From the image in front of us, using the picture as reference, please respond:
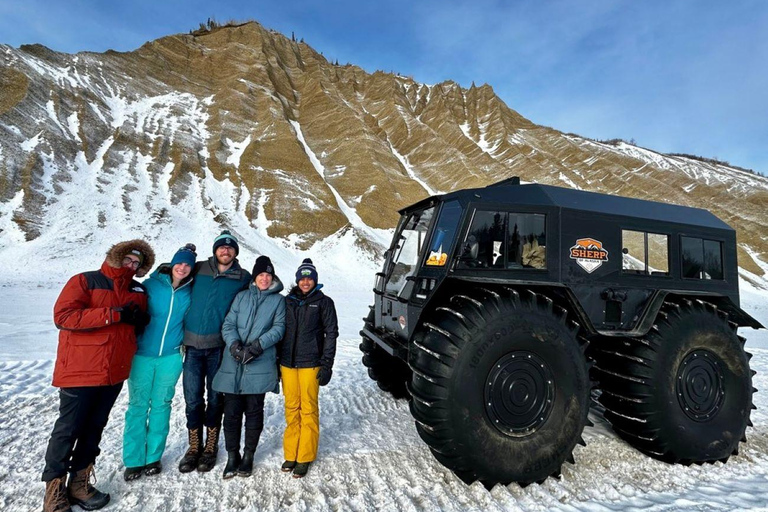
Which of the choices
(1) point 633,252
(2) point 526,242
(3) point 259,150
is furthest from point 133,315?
(3) point 259,150

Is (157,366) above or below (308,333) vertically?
below

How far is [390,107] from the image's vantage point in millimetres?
61875

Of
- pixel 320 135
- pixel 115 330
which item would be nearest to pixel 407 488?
pixel 115 330

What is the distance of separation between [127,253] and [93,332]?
653 mm

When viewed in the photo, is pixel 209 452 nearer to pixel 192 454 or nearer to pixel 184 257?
pixel 192 454

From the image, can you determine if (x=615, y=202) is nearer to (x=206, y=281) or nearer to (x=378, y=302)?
(x=378, y=302)

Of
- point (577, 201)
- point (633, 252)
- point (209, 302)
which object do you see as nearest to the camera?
point (209, 302)

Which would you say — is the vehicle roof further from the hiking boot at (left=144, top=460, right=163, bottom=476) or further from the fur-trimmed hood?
the hiking boot at (left=144, top=460, right=163, bottom=476)

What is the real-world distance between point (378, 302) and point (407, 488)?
6.83 ft

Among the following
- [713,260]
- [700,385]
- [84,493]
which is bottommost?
[84,493]

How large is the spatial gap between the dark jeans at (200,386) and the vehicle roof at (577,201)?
8.87 ft

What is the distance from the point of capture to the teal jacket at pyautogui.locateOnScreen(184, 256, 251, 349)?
3473mm

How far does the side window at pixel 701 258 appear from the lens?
13.7 ft

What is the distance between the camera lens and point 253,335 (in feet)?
11.3
